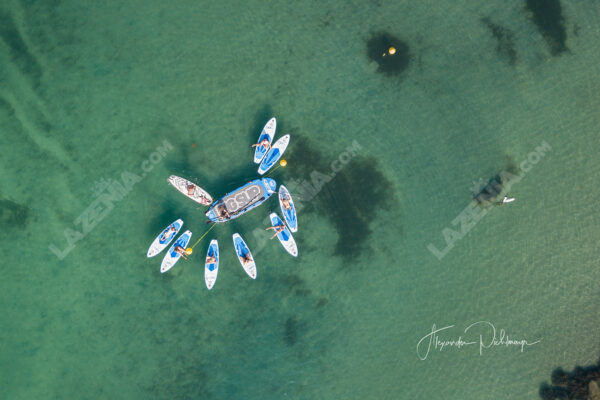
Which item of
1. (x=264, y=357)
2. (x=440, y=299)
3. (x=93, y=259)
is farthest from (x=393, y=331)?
(x=93, y=259)

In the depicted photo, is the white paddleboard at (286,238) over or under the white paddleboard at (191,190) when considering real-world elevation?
under

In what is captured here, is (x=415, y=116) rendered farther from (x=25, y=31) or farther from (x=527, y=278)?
(x=25, y=31)

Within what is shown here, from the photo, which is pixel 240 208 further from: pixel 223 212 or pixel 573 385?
pixel 573 385

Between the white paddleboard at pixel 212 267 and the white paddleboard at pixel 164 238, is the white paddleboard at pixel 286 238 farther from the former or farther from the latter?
the white paddleboard at pixel 164 238

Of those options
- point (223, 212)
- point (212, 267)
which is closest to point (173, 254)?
point (212, 267)

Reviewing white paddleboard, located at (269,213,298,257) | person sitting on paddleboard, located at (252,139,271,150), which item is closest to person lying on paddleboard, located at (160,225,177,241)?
white paddleboard, located at (269,213,298,257)
